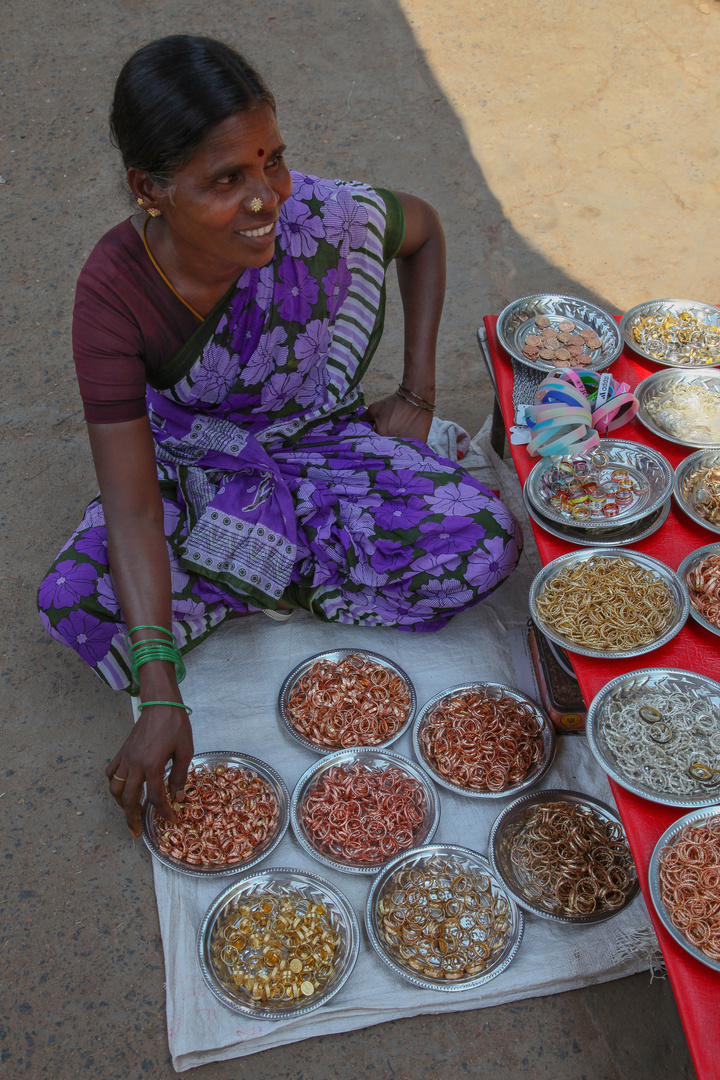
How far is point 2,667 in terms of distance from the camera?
265 cm

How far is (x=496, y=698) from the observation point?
7.92ft

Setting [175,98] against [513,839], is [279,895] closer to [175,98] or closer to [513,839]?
[513,839]

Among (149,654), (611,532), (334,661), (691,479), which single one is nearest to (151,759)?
(149,654)

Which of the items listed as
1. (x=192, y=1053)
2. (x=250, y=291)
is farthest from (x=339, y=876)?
(x=250, y=291)

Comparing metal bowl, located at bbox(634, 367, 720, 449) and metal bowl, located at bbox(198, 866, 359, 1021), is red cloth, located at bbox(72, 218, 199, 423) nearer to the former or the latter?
metal bowl, located at bbox(198, 866, 359, 1021)

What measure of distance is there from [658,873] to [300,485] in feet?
4.58

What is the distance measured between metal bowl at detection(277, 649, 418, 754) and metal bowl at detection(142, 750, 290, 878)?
13cm

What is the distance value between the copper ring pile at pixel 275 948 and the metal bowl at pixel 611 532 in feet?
3.50

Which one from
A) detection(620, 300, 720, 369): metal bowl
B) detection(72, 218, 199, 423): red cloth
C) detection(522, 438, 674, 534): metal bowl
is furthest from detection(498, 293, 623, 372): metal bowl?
detection(72, 218, 199, 423): red cloth

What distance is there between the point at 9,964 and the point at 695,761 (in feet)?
5.38

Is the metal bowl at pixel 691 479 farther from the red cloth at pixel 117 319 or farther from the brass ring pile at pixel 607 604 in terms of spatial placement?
the red cloth at pixel 117 319

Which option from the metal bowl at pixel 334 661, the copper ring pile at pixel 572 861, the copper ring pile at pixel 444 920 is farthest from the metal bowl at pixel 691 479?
the copper ring pile at pixel 444 920

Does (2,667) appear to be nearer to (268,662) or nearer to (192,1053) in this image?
(268,662)

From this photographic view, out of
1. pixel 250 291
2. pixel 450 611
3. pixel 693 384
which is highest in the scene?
pixel 250 291
